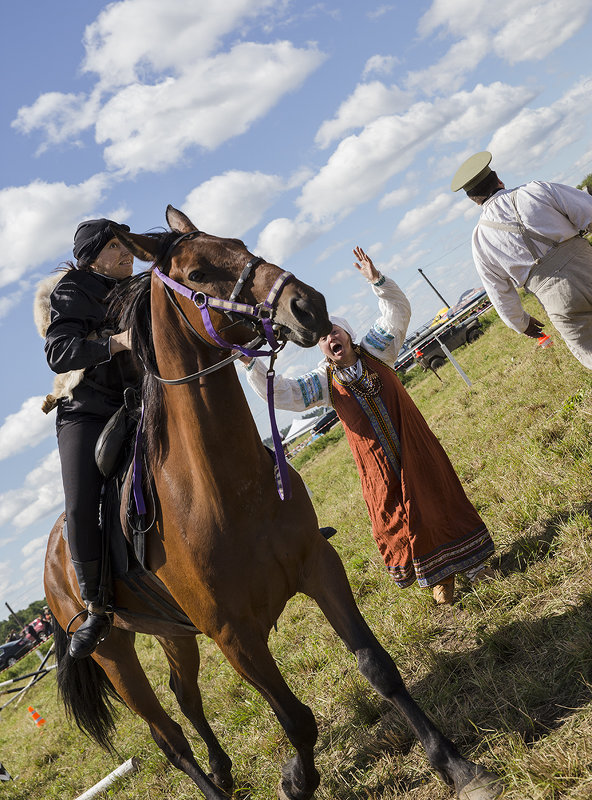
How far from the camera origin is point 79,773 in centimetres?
695

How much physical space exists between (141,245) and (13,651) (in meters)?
32.6

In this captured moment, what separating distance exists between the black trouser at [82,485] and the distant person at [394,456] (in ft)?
3.88

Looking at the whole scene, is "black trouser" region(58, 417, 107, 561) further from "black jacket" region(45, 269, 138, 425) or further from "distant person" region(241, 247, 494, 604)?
"distant person" region(241, 247, 494, 604)

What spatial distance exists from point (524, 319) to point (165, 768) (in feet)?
15.5

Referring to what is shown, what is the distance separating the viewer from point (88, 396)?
4473 mm

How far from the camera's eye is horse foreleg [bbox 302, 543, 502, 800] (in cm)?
295

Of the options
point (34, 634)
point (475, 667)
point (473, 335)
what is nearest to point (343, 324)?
point (475, 667)

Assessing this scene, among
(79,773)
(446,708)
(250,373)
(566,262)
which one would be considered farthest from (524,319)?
(79,773)

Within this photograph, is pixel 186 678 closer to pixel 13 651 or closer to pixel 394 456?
pixel 394 456

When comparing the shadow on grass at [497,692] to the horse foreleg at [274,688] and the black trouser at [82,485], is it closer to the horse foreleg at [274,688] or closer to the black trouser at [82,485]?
the horse foreleg at [274,688]

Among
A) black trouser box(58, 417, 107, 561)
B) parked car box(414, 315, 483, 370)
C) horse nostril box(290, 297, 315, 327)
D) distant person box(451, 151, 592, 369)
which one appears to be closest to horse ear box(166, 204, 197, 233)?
horse nostril box(290, 297, 315, 327)

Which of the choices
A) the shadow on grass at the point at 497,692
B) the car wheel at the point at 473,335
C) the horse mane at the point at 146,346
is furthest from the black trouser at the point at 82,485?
the car wheel at the point at 473,335

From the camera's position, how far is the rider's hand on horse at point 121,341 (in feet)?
12.1

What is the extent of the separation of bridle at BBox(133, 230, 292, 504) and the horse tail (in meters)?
3.27
